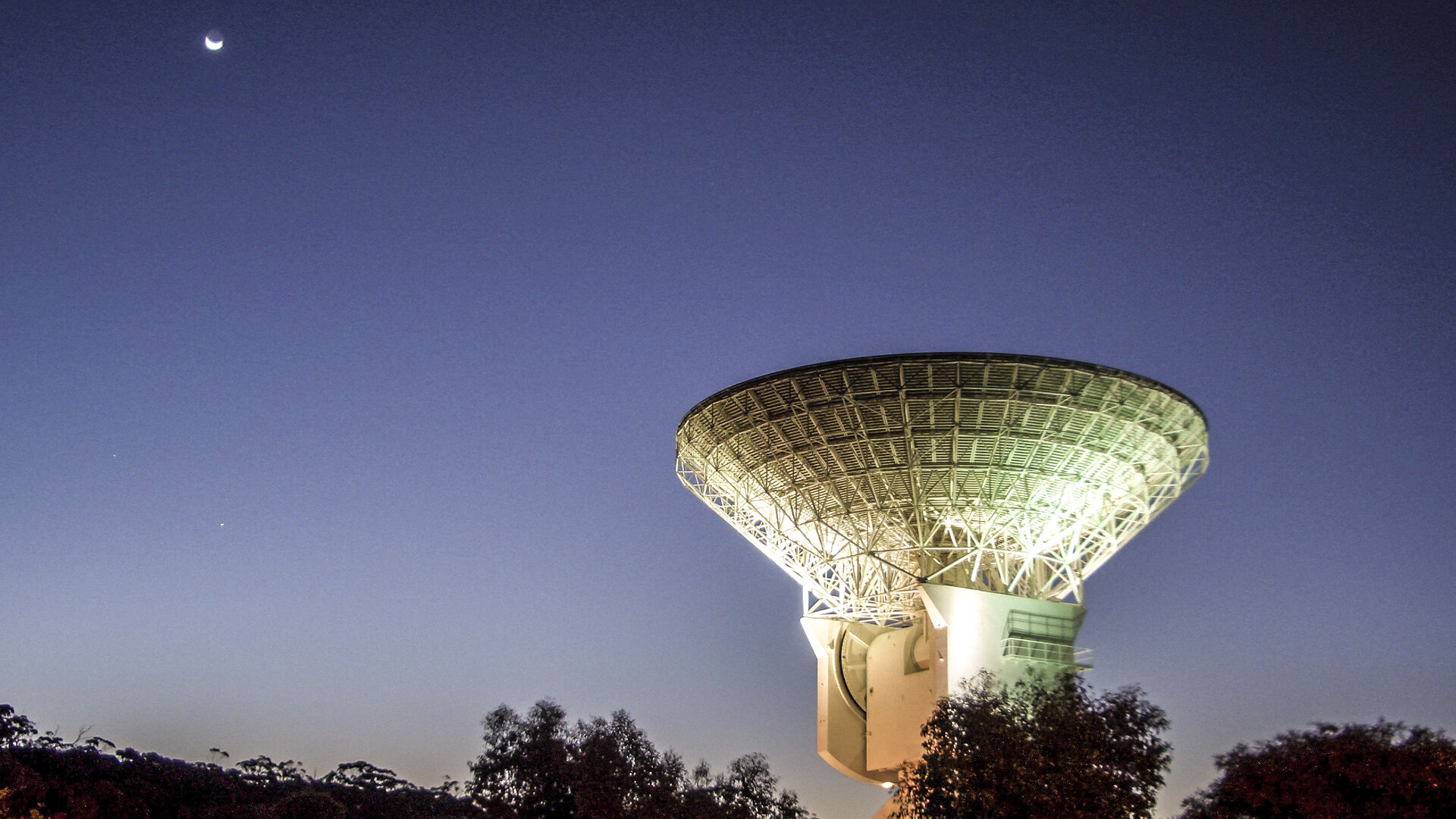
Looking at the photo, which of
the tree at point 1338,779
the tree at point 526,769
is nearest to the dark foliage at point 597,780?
the tree at point 526,769

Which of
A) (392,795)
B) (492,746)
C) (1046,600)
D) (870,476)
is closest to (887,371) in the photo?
(870,476)

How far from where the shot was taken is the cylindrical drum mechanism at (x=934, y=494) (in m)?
37.2

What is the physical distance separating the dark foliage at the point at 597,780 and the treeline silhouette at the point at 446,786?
Answer: 0.12ft

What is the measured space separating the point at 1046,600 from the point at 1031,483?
3.92 m

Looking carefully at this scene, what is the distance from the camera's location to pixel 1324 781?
93.7 feet

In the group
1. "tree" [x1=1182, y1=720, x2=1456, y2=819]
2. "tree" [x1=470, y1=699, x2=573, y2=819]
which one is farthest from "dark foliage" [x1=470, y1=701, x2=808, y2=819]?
"tree" [x1=1182, y1=720, x2=1456, y2=819]

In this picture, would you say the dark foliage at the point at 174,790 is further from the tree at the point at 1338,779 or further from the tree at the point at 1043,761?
the tree at the point at 1338,779

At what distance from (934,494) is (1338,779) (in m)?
15.0

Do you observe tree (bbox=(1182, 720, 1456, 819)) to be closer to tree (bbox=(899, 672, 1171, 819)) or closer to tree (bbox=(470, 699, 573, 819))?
tree (bbox=(899, 672, 1171, 819))

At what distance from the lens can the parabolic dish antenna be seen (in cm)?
3706

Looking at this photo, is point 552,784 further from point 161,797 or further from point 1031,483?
point 1031,483

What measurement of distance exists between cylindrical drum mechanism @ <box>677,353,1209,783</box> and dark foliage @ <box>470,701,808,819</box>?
6.23 metres

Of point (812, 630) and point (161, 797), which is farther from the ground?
point (812, 630)

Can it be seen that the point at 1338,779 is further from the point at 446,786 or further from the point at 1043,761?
the point at 446,786
